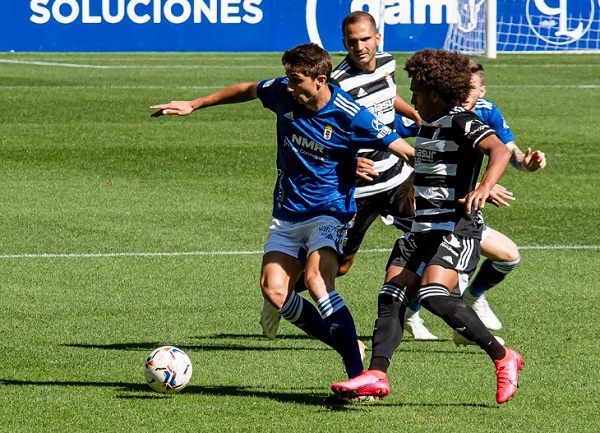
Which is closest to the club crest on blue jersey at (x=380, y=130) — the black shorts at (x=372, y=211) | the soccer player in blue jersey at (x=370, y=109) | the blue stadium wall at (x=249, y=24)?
the soccer player in blue jersey at (x=370, y=109)

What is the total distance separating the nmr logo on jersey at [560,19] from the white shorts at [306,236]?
24584 mm

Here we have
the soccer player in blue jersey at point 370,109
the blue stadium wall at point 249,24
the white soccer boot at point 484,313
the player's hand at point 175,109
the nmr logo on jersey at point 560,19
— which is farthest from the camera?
the nmr logo on jersey at point 560,19

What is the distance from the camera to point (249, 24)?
30969mm

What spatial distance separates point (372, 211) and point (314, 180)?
155 centimetres

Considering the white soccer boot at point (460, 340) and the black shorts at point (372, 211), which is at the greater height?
the black shorts at point (372, 211)

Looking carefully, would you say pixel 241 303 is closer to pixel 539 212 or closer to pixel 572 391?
pixel 572 391

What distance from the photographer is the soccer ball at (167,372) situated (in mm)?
6301

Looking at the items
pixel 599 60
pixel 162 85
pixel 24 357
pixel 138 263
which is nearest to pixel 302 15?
pixel 599 60

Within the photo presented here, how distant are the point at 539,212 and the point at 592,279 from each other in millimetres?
3246

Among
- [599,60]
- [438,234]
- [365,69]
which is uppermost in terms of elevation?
[365,69]

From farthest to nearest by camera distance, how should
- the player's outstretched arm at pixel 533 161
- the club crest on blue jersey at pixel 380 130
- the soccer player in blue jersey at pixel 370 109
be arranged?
the soccer player in blue jersey at pixel 370 109 < the club crest on blue jersey at pixel 380 130 < the player's outstretched arm at pixel 533 161

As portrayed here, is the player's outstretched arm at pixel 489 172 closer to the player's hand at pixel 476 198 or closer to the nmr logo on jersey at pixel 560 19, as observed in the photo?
the player's hand at pixel 476 198

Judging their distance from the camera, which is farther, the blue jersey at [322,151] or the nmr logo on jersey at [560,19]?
the nmr logo on jersey at [560,19]

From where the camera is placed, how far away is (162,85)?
2227 centimetres
